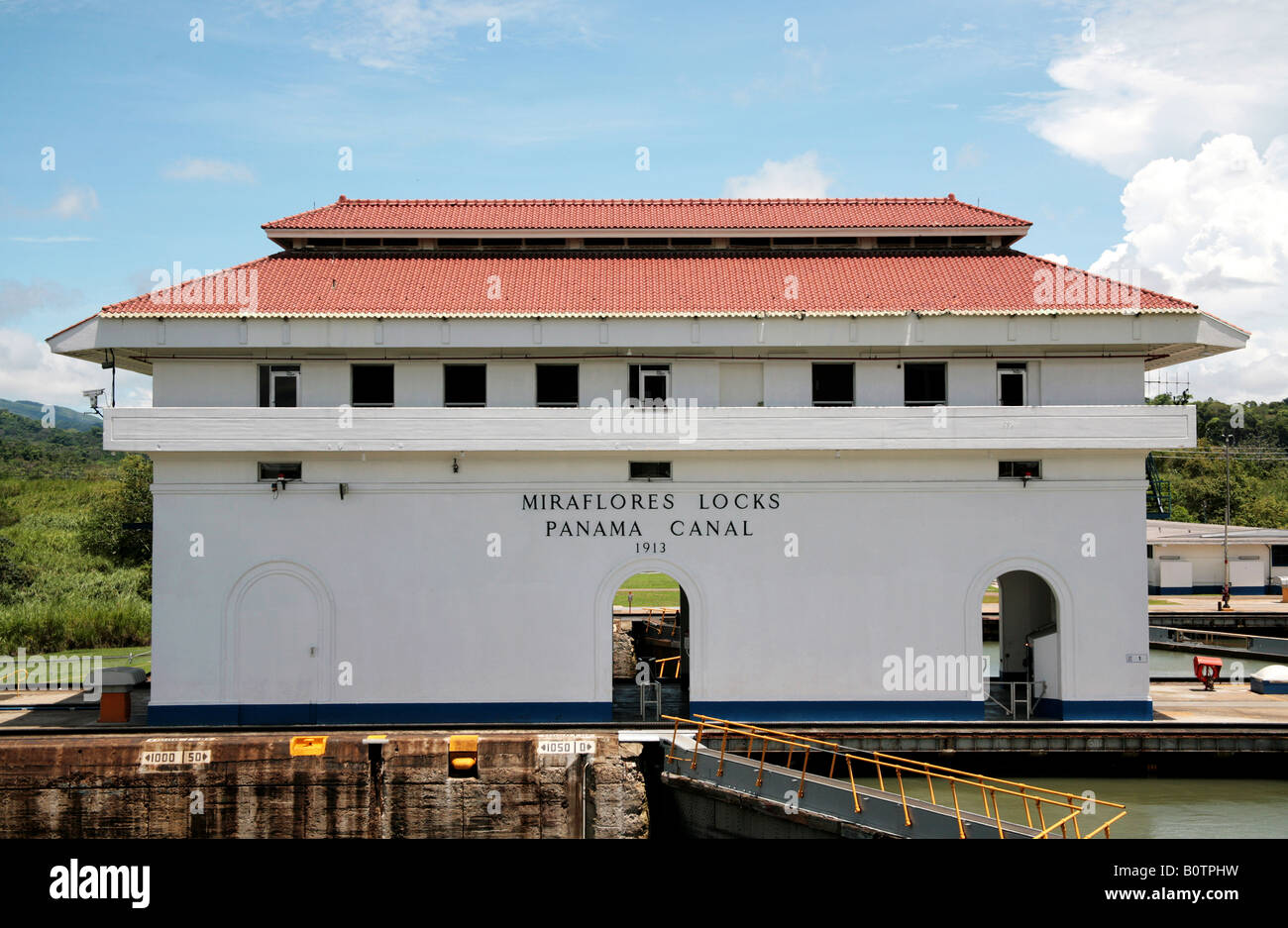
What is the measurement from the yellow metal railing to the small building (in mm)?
39698

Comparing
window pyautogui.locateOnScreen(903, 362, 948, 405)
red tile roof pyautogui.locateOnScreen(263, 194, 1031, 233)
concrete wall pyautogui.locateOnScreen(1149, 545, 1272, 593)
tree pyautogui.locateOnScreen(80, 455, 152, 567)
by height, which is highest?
red tile roof pyautogui.locateOnScreen(263, 194, 1031, 233)

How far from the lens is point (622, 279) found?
25.8m

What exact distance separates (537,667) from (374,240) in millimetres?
11416

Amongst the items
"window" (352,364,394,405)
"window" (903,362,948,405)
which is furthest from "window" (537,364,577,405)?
"window" (903,362,948,405)

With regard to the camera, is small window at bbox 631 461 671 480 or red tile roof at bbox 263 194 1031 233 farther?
red tile roof at bbox 263 194 1031 233

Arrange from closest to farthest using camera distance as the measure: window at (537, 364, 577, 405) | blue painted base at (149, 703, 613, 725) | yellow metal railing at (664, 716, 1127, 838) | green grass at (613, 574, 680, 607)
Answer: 1. yellow metal railing at (664, 716, 1127, 838)
2. blue painted base at (149, 703, 613, 725)
3. window at (537, 364, 577, 405)
4. green grass at (613, 574, 680, 607)

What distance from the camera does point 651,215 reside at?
2788 centimetres

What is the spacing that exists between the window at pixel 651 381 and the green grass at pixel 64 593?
25804 millimetres

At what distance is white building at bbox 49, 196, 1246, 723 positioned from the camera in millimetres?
23516

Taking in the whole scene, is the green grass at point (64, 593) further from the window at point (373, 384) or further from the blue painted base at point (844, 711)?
the blue painted base at point (844, 711)

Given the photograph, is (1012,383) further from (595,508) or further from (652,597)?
(652,597)

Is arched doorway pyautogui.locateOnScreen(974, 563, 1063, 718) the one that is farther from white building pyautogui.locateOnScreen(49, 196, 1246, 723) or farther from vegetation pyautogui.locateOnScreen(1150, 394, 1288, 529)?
vegetation pyautogui.locateOnScreen(1150, 394, 1288, 529)
